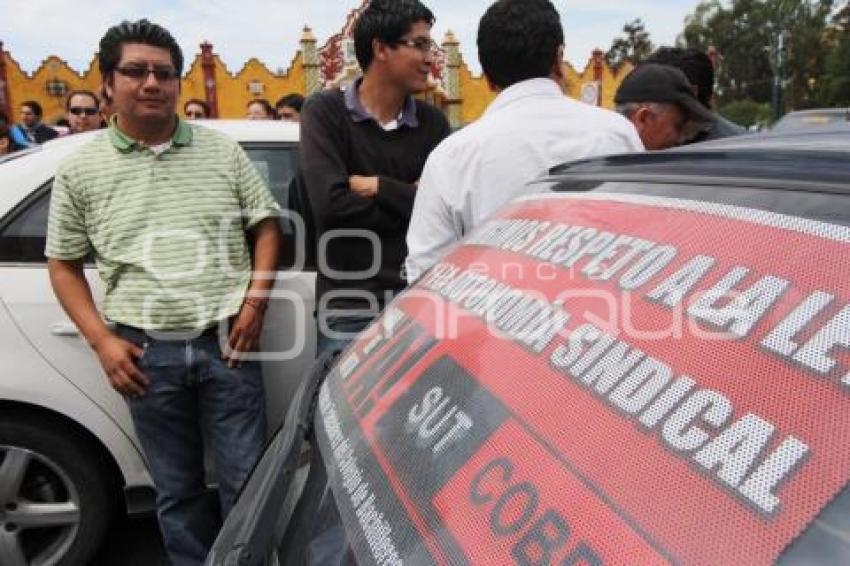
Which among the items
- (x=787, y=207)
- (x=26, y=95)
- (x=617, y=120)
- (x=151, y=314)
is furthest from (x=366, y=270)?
(x=26, y=95)

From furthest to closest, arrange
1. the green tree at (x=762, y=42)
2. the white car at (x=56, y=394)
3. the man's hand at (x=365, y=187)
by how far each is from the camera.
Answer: the green tree at (x=762, y=42), the white car at (x=56, y=394), the man's hand at (x=365, y=187)

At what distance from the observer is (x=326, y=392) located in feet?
4.54

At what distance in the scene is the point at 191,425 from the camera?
2.22 meters

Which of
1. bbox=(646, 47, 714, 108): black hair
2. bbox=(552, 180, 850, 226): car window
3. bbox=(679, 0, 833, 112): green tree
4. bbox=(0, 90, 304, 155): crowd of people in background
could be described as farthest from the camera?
bbox=(679, 0, 833, 112): green tree

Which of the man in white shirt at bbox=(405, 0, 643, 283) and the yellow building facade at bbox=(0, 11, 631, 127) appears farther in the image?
the yellow building facade at bbox=(0, 11, 631, 127)

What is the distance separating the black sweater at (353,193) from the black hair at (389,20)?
0.21 metres

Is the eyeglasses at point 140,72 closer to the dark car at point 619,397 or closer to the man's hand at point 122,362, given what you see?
the man's hand at point 122,362

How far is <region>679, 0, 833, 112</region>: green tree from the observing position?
49000mm

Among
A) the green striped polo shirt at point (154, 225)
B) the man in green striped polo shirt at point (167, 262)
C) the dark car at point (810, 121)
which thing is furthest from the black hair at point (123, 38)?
the dark car at point (810, 121)

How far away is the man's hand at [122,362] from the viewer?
206 cm

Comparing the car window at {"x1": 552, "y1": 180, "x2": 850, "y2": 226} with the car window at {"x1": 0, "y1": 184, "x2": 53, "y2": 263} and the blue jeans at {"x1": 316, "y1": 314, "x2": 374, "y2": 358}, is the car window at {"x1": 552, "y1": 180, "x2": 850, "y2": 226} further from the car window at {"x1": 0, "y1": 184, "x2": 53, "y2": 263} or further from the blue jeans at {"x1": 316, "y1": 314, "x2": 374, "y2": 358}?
the car window at {"x1": 0, "y1": 184, "x2": 53, "y2": 263}

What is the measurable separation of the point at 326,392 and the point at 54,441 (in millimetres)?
1505

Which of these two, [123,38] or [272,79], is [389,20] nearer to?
[123,38]

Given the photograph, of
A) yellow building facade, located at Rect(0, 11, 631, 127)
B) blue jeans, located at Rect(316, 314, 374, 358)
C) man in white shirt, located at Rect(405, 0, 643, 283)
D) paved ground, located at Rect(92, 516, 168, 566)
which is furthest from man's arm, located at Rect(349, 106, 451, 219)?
yellow building facade, located at Rect(0, 11, 631, 127)
